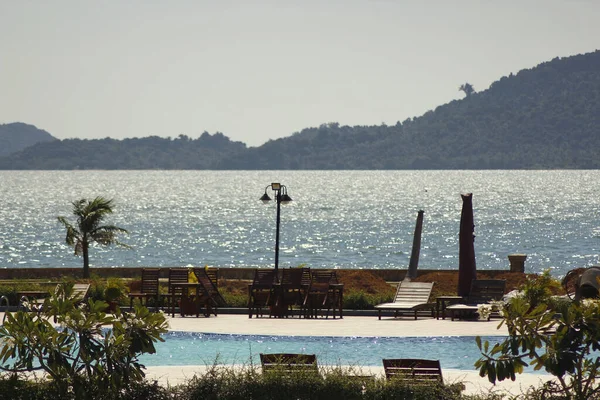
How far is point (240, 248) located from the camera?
284 ft

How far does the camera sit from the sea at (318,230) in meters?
77.1

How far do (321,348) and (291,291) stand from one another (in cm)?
431

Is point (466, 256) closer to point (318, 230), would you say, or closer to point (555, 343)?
point (555, 343)

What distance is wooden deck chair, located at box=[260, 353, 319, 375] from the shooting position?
1232 centimetres

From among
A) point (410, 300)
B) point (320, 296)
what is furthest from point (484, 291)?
point (320, 296)

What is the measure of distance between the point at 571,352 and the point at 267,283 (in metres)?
11.9

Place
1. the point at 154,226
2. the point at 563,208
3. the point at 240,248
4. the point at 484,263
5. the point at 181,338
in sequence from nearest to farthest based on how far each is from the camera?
the point at 181,338 → the point at 484,263 → the point at 240,248 → the point at 154,226 → the point at 563,208

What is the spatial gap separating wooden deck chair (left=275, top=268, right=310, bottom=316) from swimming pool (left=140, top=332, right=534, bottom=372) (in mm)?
3392

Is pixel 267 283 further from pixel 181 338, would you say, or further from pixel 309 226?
pixel 309 226

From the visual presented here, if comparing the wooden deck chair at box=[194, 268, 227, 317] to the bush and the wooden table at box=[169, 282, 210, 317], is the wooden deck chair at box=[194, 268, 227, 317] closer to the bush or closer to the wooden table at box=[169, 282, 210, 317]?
the wooden table at box=[169, 282, 210, 317]

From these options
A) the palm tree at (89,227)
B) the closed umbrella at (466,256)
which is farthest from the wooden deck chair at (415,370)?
the palm tree at (89,227)

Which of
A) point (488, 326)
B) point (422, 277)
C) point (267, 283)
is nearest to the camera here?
point (488, 326)

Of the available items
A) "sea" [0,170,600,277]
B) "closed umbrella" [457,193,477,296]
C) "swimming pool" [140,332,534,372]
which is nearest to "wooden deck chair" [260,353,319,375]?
"swimming pool" [140,332,534,372]

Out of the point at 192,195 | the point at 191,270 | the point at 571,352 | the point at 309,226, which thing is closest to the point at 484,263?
the point at 309,226
